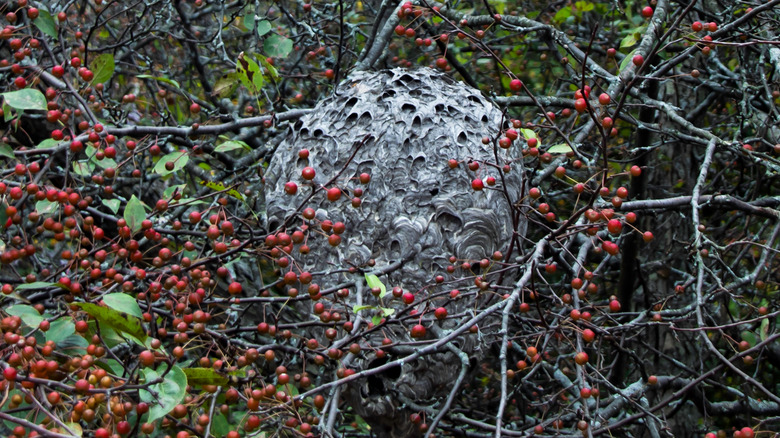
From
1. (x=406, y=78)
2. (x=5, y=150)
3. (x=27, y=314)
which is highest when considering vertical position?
(x=406, y=78)

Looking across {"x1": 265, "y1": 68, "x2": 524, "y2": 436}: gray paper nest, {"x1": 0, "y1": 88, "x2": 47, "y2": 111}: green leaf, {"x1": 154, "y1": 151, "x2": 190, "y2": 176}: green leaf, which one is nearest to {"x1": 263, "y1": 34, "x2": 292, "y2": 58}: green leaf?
{"x1": 265, "y1": 68, "x2": 524, "y2": 436}: gray paper nest

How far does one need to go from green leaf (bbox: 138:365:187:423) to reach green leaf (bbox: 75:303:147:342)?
0.12m

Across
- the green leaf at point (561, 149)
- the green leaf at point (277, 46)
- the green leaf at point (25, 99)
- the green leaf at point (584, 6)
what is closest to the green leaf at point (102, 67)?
the green leaf at point (25, 99)

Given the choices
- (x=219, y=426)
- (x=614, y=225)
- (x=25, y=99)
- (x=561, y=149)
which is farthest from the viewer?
(x=561, y=149)

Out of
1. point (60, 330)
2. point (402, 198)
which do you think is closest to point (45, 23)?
point (60, 330)

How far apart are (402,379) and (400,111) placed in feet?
2.42

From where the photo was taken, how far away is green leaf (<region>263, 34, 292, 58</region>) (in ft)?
8.55

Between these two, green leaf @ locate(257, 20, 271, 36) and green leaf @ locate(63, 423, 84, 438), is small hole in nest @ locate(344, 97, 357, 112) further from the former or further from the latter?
green leaf @ locate(63, 423, 84, 438)

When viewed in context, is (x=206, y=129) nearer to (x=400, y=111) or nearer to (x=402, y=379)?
(x=400, y=111)

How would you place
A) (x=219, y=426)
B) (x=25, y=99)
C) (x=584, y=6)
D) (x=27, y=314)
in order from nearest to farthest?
(x=27, y=314), (x=219, y=426), (x=25, y=99), (x=584, y=6)

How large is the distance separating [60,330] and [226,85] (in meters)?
1.09

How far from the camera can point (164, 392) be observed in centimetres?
135

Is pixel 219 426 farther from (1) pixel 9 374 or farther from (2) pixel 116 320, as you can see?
(1) pixel 9 374

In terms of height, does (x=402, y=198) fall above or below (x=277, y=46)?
below
